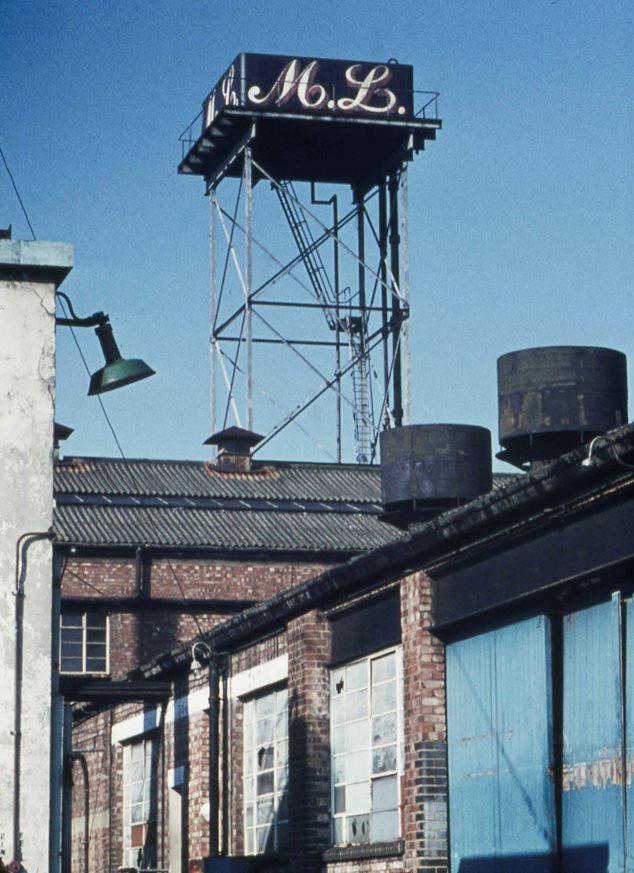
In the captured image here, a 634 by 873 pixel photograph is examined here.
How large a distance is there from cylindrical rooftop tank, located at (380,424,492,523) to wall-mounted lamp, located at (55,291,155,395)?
9.96 meters

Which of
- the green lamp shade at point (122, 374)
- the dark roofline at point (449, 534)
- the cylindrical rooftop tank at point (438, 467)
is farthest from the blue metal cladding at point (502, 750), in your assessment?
the cylindrical rooftop tank at point (438, 467)

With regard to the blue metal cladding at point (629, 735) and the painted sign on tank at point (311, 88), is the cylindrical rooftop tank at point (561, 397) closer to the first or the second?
the blue metal cladding at point (629, 735)

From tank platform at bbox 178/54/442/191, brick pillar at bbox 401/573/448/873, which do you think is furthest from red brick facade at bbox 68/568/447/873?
tank platform at bbox 178/54/442/191

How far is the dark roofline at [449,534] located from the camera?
1492cm

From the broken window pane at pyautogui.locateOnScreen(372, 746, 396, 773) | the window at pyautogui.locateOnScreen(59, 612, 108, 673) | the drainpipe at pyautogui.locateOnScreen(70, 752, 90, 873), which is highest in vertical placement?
the window at pyautogui.locateOnScreen(59, 612, 108, 673)

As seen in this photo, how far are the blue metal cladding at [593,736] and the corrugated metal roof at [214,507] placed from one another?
1968cm

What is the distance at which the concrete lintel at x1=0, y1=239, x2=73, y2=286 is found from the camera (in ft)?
50.6

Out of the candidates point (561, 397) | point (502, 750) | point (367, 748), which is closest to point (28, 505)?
point (502, 750)

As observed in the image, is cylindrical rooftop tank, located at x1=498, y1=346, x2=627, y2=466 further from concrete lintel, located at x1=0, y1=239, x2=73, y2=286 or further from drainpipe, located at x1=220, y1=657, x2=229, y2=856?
concrete lintel, located at x1=0, y1=239, x2=73, y2=286

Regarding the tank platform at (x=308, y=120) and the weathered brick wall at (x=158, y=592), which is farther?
the tank platform at (x=308, y=120)

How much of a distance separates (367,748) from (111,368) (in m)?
7.07

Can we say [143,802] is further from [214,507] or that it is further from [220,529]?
[214,507]

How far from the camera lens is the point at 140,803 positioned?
95.3ft

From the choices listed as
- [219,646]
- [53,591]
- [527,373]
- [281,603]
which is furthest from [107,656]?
[53,591]
